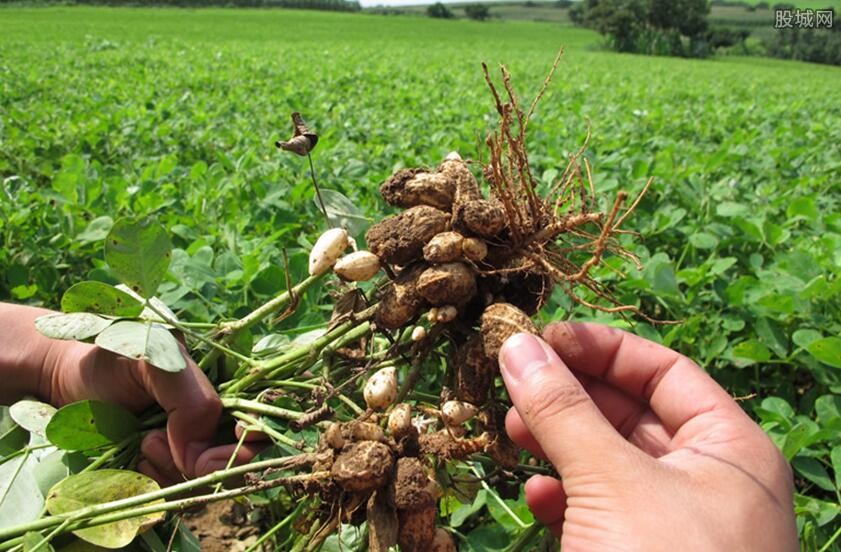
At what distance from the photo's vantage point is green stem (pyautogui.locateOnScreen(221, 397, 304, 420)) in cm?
126

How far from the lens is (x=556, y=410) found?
3.34ft

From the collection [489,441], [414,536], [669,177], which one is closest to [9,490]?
[414,536]

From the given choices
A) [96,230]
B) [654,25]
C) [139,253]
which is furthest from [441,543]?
[654,25]

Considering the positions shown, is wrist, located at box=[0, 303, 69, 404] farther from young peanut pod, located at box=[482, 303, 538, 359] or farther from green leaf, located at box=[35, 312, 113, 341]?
young peanut pod, located at box=[482, 303, 538, 359]

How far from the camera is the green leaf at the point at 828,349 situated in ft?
5.06

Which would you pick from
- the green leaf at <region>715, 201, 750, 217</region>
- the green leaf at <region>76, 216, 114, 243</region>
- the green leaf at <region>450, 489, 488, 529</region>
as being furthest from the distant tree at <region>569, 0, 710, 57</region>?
the green leaf at <region>450, 489, 488, 529</region>

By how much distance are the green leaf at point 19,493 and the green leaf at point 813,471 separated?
163cm

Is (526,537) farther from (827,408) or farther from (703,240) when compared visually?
(703,240)

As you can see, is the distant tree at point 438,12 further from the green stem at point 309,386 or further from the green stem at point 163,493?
the green stem at point 163,493

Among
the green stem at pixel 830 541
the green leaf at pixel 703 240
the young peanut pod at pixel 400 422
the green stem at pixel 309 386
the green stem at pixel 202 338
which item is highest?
the green stem at pixel 202 338

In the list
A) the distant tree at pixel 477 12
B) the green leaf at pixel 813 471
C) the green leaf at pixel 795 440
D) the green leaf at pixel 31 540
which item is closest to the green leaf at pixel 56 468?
the green leaf at pixel 31 540

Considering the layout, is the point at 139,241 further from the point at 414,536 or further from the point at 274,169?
the point at 274,169

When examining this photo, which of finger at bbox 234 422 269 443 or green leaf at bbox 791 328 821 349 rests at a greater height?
finger at bbox 234 422 269 443

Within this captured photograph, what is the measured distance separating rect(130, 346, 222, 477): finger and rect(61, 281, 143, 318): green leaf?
131 millimetres
